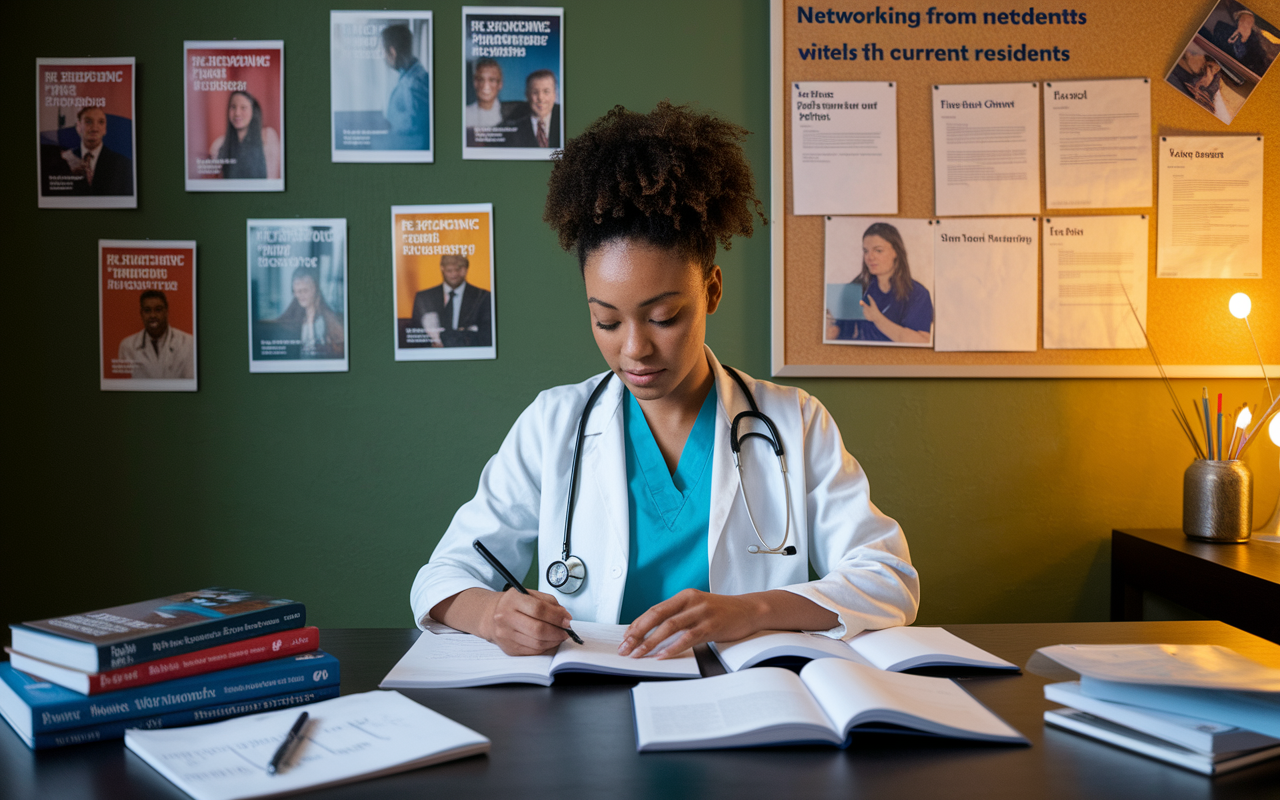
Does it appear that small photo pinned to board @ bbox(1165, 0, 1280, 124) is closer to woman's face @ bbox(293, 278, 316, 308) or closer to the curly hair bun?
the curly hair bun

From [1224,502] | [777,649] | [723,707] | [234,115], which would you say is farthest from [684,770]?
[234,115]

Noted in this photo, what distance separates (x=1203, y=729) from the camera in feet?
2.40

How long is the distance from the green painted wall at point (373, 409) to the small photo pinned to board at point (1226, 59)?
776 millimetres

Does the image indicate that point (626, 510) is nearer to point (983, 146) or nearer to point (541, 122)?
point (541, 122)

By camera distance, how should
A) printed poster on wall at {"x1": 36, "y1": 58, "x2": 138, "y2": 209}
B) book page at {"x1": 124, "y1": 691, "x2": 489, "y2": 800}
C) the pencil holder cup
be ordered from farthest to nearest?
printed poster on wall at {"x1": 36, "y1": 58, "x2": 138, "y2": 209} < the pencil holder cup < book page at {"x1": 124, "y1": 691, "x2": 489, "y2": 800}

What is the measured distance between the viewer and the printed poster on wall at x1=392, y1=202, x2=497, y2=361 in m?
2.20

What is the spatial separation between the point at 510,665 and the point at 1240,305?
2.16 m

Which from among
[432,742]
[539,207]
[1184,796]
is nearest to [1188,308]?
[539,207]

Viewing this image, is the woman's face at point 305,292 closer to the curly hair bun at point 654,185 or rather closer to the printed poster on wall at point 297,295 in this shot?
the printed poster on wall at point 297,295

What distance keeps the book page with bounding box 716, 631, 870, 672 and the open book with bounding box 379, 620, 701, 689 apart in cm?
5

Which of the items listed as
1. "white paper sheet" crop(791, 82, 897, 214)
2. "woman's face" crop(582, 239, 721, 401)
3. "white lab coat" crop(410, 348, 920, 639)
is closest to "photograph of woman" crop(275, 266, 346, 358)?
"white lab coat" crop(410, 348, 920, 639)

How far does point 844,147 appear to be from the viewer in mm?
2211

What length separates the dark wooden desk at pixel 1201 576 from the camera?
1.69m

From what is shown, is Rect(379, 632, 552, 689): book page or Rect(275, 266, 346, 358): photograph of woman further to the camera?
Rect(275, 266, 346, 358): photograph of woman
